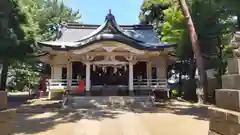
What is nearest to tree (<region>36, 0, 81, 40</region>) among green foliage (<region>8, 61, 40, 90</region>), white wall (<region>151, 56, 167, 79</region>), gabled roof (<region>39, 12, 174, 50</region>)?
green foliage (<region>8, 61, 40, 90</region>)

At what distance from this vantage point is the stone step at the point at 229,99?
13.4ft

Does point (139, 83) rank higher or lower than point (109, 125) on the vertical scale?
higher

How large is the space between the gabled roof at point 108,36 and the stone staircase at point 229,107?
10.1 metres

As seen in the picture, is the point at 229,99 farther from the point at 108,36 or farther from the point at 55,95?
the point at 55,95

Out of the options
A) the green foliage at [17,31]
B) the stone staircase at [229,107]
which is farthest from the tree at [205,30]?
the green foliage at [17,31]

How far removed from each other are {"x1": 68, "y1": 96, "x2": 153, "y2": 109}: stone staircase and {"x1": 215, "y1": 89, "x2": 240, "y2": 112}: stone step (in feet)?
22.5

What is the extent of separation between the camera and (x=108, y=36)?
14.5m

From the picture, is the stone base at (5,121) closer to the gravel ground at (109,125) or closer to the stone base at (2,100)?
the stone base at (2,100)

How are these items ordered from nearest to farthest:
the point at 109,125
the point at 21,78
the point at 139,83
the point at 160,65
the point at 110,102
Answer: the point at 109,125
the point at 110,102
the point at 139,83
the point at 160,65
the point at 21,78

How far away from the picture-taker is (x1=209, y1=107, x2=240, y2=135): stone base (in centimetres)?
394

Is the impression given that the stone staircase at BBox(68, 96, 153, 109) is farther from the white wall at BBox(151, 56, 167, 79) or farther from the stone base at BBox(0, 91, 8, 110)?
the stone base at BBox(0, 91, 8, 110)

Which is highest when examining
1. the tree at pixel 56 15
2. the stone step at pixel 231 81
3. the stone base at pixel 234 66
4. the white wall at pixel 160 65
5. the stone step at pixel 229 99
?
the tree at pixel 56 15

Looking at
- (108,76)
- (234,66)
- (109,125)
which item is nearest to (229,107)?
(234,66)

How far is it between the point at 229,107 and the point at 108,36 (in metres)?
11.0
